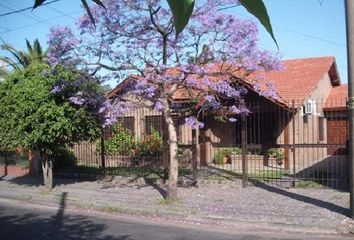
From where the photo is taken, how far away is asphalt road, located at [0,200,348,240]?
30.3 feet

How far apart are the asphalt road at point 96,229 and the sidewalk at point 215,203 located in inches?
20.5

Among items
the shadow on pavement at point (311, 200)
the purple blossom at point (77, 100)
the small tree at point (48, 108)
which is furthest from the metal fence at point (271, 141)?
the purple blossom at point (77, 100)

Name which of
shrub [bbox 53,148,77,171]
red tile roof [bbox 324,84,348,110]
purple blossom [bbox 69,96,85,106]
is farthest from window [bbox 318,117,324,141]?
purple blossom [bbox 69,96,85,106]

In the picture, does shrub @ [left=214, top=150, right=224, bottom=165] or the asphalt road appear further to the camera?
shrub @ [left=214, top=150, right=224, bottom=165]

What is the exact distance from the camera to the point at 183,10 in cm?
86

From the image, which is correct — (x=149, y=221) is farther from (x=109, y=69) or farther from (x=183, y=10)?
(x=183, y=10)

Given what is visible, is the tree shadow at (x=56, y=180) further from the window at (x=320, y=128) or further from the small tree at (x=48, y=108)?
the window at (x=320, y=128)

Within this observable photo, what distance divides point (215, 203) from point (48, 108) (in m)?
5.54

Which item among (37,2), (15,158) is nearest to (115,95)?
(15,158)

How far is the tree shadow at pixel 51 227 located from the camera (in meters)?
9.22

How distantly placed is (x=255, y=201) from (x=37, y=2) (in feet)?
39.8

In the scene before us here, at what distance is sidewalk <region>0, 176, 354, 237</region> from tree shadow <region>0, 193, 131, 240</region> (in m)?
1.43

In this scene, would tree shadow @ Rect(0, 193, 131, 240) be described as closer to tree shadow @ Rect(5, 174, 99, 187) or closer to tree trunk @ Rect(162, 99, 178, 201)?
tree trunk @ Rect(162, 99, 178, 201)

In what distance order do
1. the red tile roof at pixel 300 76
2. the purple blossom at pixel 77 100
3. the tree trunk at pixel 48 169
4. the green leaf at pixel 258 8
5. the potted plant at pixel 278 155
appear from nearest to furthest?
1. the green leaf at pixel 258 8
2. the purple blossom at pixel 77 100
3. the tree trunk at pixel 48 169
4. the potted plant at pixel 278 155
5. the red tile roof at pixel 300 76
